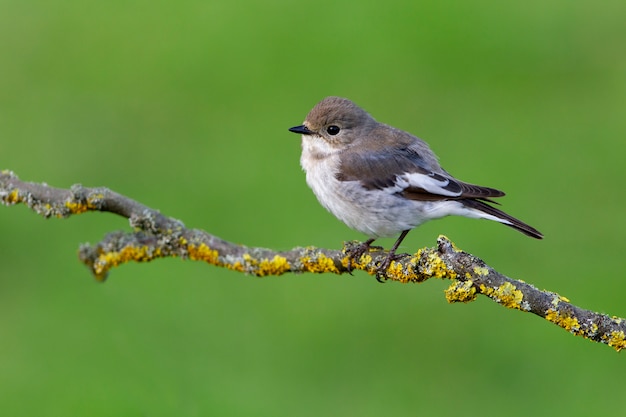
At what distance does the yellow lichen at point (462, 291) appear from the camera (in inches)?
183

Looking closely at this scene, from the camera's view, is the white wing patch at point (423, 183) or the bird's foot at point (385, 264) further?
the white wing patch at point (423, 183)

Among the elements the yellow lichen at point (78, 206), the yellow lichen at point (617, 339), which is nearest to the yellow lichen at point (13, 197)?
the yellow lichen at point (78, 206)

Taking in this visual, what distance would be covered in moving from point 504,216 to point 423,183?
0.68 metres

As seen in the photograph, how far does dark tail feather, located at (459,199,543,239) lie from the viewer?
616 cm

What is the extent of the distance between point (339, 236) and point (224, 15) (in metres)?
5.02

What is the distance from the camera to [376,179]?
6.98 meters

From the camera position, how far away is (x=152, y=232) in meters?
5.55

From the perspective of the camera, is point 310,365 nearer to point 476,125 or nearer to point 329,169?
point 329,169

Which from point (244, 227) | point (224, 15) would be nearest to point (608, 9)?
point (224, 15)

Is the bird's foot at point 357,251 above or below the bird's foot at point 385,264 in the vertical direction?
above

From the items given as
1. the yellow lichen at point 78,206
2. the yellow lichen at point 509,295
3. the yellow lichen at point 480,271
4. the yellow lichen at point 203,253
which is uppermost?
the yellow lichen at point 78,206

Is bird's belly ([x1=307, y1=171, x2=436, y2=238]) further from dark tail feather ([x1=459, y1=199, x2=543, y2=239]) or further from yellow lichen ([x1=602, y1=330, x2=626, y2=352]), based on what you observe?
yellow lichen ([x1=602, y1=330, x2=626, y2=352])

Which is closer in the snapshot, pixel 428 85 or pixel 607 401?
pixel 607 401

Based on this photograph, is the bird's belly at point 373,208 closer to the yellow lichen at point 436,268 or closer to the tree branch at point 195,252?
the tree branch at point 195,252
